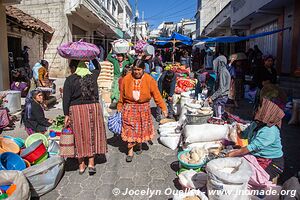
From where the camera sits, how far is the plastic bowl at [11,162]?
10.7 ft

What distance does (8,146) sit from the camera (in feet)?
12.0

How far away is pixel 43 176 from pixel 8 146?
926mm

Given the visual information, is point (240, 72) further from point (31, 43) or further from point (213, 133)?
point (31, 43)

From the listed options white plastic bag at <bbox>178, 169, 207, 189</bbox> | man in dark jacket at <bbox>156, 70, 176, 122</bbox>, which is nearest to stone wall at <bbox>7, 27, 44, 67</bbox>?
man in dark jacket at <bbox>156, 70, 176, 122</bbox>

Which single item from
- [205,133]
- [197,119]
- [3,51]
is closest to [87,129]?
[205,133]

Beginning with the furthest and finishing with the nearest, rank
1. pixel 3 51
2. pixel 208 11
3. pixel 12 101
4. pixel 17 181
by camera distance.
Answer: pixel 208 11
pixel 3 51
pixel 12 101
pixel 17 181

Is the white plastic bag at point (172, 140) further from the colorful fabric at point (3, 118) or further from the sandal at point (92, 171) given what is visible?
the colorful fabric at point (3, 118)

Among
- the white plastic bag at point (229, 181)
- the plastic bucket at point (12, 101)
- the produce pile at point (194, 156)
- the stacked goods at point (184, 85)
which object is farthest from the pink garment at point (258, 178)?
the plastic bucket at point (12, 101)

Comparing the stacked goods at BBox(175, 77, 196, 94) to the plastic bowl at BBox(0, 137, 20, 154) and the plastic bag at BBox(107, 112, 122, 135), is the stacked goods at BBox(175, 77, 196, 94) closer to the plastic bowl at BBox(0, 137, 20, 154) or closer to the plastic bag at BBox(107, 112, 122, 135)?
the plastic bag at BBox(107, 112, 122, 135)

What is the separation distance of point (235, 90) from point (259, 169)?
19.2 feet

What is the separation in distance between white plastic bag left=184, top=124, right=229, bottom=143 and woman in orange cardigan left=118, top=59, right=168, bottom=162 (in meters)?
0.68

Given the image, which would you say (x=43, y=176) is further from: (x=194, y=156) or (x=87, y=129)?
(x=194, y=156)

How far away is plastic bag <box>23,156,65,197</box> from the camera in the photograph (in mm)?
3057

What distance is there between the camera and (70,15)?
1414 centimetres
